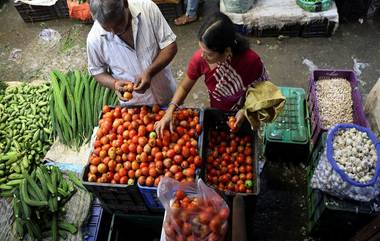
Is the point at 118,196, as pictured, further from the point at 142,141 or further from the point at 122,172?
the point at 142,141

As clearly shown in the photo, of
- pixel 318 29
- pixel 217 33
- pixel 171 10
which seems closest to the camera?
pixel 217 33

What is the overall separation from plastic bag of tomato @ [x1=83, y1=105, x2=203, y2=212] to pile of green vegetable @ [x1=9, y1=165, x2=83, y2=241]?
639 mm

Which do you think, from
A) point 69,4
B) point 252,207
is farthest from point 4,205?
point 69,4

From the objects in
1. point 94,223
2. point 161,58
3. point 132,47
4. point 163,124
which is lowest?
point 94,223

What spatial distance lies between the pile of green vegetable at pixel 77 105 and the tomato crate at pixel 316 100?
91.3 inches

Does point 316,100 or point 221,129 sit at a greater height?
point 221,129

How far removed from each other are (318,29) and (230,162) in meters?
3.34

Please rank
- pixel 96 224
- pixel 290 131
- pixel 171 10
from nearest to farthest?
pixel 96 224 < pixel 290 131 < pixel 171 10

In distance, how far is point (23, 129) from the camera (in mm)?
3967

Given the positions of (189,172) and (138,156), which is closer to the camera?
(189,172)

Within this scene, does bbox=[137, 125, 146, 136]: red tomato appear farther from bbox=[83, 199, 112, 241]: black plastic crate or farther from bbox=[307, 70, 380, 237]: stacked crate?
bbox=[307, 70, 380, 237]: stacked crate

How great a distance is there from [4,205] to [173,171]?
76.6 inches

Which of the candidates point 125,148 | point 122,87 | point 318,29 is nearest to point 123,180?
point 125,148

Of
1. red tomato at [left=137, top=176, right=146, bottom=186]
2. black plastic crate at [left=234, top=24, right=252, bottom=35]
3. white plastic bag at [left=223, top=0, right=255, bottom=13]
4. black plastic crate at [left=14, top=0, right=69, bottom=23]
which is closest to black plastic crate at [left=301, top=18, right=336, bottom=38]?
black plastic crate at [left=234, top=24, right=252, bottom=35]
